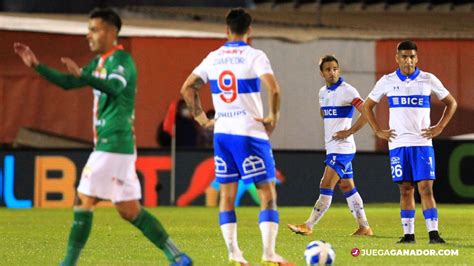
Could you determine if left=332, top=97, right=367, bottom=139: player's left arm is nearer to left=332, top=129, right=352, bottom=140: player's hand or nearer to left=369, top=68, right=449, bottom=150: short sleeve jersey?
left=332, top=129, right=352, bottom=140: player's hand

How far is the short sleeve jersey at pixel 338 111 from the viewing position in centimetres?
1412

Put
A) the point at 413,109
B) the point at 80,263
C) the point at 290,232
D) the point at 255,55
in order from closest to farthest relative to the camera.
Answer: the point at 255,55 → the point at 80,263 → the point at 413,109 → the point at 290,232

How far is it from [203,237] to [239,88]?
4484mm

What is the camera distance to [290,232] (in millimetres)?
14391

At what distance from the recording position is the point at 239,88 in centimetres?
937

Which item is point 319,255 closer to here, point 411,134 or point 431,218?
point 431,218

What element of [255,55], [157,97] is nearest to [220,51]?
[255,55]

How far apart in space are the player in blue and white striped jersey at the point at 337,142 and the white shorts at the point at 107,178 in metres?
5.44

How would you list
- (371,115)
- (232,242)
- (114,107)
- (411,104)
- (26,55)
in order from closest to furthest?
(26,55) → (114,107) → (232,242) → (411,104) → (371,115)

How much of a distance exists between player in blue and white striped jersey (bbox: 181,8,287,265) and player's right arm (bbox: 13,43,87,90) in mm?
1391

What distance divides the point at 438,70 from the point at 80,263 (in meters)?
14.7

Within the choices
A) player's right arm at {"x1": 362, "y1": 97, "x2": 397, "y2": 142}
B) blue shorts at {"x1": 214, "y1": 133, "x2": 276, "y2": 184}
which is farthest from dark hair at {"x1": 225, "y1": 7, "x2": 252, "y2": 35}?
player's right arm at {"x1": 362, "y1": 97, "x2": 397, "y2": 142}

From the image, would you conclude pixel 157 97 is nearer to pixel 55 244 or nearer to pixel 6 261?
pixel 55 244

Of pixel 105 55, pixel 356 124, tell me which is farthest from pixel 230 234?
pixel 356 124
